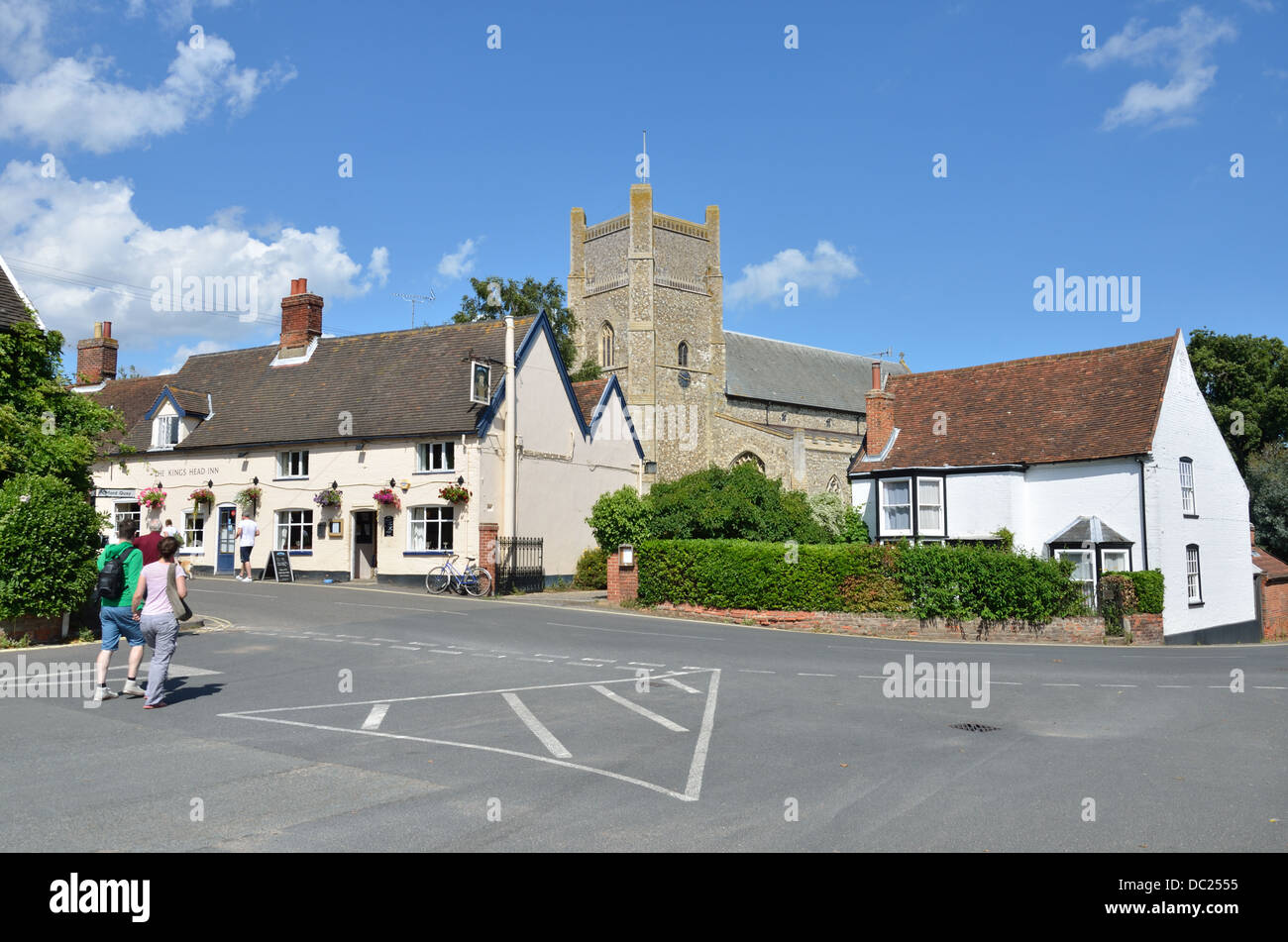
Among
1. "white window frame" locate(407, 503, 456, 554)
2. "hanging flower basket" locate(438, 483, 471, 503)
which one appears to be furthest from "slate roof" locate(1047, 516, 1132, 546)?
"white window frame" locate(407, 503, 456, 554)

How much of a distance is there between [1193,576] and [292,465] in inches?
1162

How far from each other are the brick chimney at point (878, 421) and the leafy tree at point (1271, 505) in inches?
936

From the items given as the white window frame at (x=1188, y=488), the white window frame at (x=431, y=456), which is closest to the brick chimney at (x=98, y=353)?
the white window frame at (x=431, y=456)

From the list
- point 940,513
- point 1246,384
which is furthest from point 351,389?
point 1246,384

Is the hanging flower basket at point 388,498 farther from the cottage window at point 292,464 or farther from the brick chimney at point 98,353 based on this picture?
the brick chimney at point 98,353

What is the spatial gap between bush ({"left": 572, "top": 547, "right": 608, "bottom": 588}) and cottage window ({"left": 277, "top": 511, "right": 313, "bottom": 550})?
9239 mm

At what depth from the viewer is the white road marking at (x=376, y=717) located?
9.78 meters

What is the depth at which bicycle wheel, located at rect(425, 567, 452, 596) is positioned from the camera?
2928cm

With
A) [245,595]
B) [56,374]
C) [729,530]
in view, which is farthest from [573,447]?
[56,374]

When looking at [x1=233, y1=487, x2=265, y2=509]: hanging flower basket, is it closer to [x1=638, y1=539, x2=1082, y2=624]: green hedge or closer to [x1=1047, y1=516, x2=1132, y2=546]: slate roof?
[x1=638, y1=539, x2=1082, y2=624]: green hedge

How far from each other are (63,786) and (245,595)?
738 inches

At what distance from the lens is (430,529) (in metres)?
30.9
